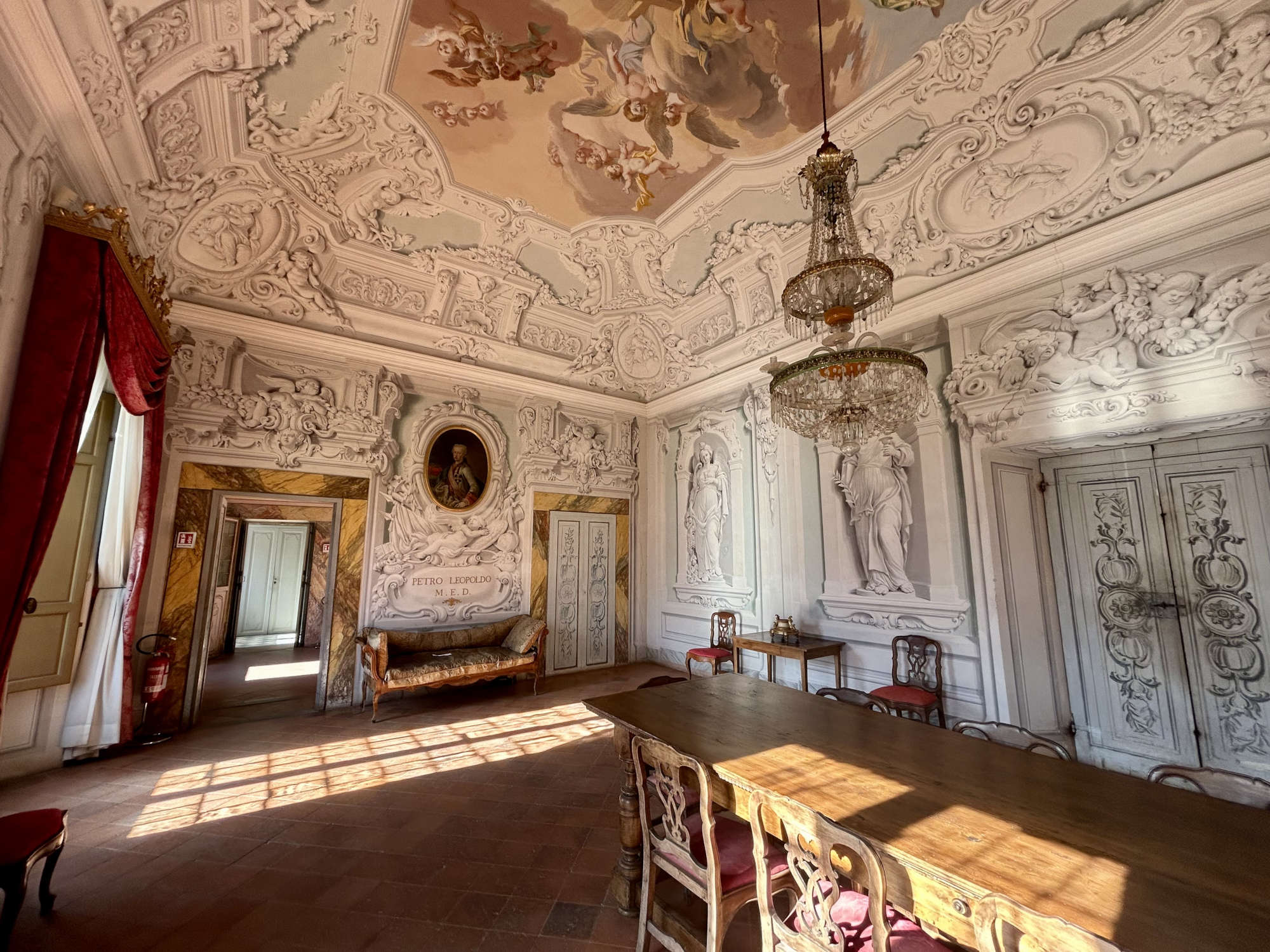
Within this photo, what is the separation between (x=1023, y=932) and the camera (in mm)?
961

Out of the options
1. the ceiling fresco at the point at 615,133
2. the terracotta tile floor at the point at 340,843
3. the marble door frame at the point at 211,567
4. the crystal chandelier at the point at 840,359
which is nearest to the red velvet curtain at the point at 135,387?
the marble door frame at the point at 211,567

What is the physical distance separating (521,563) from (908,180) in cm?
583

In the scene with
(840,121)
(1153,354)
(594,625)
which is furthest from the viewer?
(594,625)

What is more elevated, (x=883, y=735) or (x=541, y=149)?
(x=541, y=149)

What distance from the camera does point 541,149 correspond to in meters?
4.64

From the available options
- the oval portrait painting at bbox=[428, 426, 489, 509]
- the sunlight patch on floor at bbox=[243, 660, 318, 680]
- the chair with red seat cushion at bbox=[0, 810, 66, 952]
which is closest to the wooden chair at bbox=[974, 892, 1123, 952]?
the chair with red seat cushion at bbox=[0, 810, 66, 952]

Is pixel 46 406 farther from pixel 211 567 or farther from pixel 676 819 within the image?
pixel 676 819

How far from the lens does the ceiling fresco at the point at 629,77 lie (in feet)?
11.3

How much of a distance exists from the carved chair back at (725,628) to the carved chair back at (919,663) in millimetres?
1953

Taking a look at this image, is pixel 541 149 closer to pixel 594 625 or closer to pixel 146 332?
pixel 146 332

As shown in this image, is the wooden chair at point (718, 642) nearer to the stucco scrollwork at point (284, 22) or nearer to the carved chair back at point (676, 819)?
the carved chair back at point (676, 819)

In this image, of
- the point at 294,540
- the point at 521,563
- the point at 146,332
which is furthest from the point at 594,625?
the point at 294,540

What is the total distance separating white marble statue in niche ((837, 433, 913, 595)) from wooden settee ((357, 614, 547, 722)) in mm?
3623

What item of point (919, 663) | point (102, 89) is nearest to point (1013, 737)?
point (919, 663)
